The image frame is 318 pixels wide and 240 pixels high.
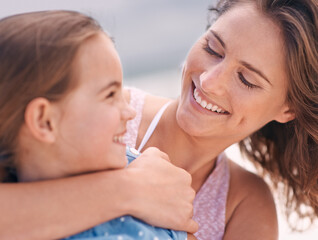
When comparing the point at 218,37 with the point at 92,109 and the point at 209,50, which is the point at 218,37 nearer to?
the point at 209,50

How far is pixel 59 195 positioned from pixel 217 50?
2.81ft

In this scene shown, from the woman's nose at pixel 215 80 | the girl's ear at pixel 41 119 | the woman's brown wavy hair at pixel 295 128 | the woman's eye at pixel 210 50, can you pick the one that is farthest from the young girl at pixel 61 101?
the woman's brown wavy hair at pixel 295 128

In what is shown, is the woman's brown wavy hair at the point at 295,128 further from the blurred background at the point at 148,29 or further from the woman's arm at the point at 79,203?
the blurred background at the point at 148,29

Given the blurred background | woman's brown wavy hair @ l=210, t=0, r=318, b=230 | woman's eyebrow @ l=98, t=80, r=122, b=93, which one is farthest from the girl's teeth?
the blurred background

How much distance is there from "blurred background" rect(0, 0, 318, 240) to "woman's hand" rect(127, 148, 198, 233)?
351 centimetres

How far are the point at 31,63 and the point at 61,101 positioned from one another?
0.11 metres

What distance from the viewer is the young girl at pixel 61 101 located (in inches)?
41.8

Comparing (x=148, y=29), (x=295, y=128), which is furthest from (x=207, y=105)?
(x=148, y=29)

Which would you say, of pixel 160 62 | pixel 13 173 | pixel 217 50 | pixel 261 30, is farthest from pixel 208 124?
pixel 160 62

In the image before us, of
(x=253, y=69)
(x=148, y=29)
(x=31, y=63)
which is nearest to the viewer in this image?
(x=31, y=63)

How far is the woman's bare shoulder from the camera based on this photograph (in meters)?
1.86

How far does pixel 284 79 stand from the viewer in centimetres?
168

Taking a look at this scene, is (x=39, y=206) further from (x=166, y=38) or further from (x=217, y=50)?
(x=166, y=38)

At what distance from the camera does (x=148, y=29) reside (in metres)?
5.71
